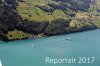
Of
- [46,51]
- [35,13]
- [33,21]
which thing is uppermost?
[35,13]

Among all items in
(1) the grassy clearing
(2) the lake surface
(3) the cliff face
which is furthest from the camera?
(1) the grassy clearing

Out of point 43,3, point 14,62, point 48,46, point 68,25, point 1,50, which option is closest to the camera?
point 14,62

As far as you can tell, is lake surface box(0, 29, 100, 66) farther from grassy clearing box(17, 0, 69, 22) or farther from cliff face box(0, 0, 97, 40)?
grassy clearing box(17, 0, 69, 22)

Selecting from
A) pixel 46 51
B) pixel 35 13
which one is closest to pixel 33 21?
pixel 35 13

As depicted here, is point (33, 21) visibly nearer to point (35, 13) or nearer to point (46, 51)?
point (35, 13)

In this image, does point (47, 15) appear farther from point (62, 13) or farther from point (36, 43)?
point (36, 43)

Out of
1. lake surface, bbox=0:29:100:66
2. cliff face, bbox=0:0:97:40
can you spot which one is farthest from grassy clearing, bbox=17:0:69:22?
lake surface, bbox=0:29:100:66

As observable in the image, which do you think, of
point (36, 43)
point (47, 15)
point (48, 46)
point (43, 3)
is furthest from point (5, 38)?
point (43, 3)

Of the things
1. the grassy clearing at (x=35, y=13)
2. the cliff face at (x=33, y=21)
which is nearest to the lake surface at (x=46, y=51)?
the cliff face at (x=33, y=21)
